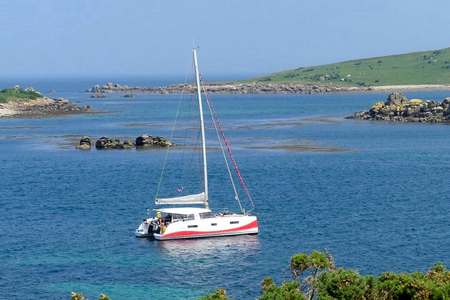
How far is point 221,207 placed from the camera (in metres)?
90.1

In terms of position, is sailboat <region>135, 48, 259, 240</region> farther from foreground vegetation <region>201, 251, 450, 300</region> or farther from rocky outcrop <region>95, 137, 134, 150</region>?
rocky outcrop <region>95, 137, 134, 150</region>

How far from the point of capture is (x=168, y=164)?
126188 mm

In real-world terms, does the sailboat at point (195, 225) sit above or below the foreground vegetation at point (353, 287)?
below

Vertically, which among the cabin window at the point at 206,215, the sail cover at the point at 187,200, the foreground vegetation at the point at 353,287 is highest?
the foreground vegetation at the point at 353,287

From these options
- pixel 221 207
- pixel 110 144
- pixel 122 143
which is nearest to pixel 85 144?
pixel 110 144

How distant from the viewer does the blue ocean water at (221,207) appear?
63.2 metres

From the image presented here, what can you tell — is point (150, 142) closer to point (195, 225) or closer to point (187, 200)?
point (187, 200)

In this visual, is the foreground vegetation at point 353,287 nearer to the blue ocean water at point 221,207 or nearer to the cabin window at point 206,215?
the blue ocean water at point 221,207

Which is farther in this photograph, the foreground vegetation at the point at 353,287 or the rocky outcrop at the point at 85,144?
the rocky outcrop at the point at 85,144

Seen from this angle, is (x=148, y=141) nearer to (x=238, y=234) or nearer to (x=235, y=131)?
Result: (x=235, y=131)

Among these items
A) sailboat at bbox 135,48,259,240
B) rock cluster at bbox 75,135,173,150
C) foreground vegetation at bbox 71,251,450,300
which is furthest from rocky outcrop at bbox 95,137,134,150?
foreground vegetation at bbox 71,251,450,300

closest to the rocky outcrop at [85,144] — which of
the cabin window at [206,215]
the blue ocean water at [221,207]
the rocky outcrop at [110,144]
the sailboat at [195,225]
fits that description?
the rocky outcrop at [110,144]

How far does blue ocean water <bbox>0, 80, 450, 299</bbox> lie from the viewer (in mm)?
63250

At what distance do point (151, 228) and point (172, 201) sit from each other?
5.86m
